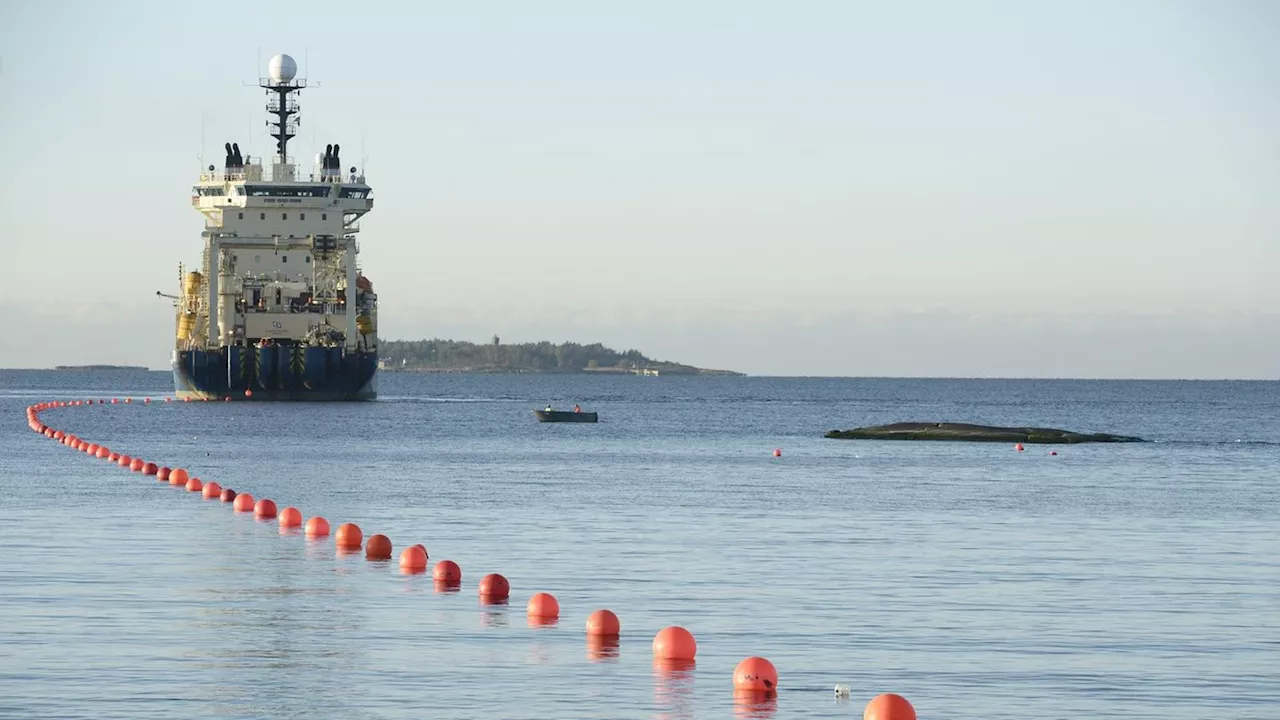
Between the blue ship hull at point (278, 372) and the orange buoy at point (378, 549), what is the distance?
270 ft

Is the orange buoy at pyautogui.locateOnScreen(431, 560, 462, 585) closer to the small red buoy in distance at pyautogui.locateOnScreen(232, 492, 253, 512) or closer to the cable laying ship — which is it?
the small red buoy in distance at pyautogui.locateOnScreen(232, 492, 253, 512)

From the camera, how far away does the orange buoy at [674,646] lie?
20641 mm

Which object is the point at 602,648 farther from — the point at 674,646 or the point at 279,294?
the point at 279,294

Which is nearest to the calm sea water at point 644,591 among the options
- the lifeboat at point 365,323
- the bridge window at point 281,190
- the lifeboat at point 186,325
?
the lifeboat at point 365,323

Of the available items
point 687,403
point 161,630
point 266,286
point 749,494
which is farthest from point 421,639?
point 687,403

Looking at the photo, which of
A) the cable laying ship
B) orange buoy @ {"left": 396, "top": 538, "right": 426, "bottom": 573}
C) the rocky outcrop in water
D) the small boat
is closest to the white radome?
the cable laying ship

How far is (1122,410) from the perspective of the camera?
157000 millimetres

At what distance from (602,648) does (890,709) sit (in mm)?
5623

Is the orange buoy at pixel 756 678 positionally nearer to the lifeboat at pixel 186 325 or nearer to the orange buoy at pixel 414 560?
the orange buoy at pixel 414 560

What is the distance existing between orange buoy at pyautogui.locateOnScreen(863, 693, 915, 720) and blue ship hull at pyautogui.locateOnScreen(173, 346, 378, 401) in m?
97.8

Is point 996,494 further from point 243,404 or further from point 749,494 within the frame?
point 243,404

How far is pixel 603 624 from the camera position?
22.4 m

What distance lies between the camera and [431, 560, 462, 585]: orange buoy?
2759 cm

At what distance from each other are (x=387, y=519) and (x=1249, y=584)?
58.4 feet
